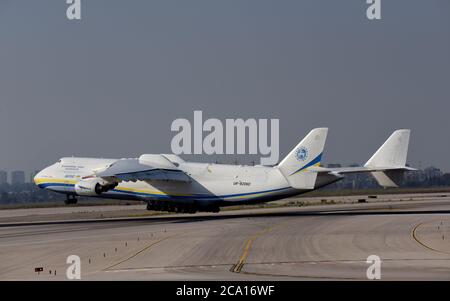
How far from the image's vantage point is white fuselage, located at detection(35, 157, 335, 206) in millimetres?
63062

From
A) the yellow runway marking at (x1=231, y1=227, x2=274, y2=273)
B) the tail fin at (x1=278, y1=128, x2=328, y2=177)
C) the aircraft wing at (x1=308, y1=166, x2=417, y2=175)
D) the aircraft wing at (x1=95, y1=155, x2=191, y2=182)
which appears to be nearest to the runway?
the yellow runway marking at (x1=231, y1=227, x2=274, y2=273)

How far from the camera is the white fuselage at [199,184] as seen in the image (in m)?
63.1

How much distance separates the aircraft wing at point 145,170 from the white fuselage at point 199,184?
1.97 ft

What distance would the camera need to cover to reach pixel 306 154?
206 feet

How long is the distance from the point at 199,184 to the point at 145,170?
4.32 m

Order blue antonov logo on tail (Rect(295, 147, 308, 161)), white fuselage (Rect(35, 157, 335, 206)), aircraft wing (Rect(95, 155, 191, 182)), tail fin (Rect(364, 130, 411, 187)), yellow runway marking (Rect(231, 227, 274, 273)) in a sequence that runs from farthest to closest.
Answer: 1. tail fin (Rect(364, 130, 411, 187))
2. aircraft wing (Rect(95, 155, 191, 182))
3. white fuselage (Rect(35, 157, 335, 206))
4. blue antonov logo on tail (Rect(295, 147, 308, 161))
5. yellow runway marking (Rect(231, 227, 274, 273))

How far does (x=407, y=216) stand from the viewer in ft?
198

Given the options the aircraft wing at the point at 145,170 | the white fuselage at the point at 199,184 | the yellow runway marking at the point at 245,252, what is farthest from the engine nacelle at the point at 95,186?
the yellow runway marking at the point at 245,252

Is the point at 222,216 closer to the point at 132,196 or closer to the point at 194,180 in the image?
the point at 194,180

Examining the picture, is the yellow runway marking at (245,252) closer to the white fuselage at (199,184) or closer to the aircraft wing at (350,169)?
the white fuselage at (199,184)

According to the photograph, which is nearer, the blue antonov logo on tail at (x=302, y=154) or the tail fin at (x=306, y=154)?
the tail fin at (x=306, y=154)

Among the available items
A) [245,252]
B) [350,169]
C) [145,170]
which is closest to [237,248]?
[245,252]

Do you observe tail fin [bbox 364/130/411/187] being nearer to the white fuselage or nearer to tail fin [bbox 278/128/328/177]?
tail fin [bbox 278/128/328/177]

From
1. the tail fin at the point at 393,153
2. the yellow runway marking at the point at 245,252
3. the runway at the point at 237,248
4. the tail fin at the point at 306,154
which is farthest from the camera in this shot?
the tail fin at the point at 393,153
